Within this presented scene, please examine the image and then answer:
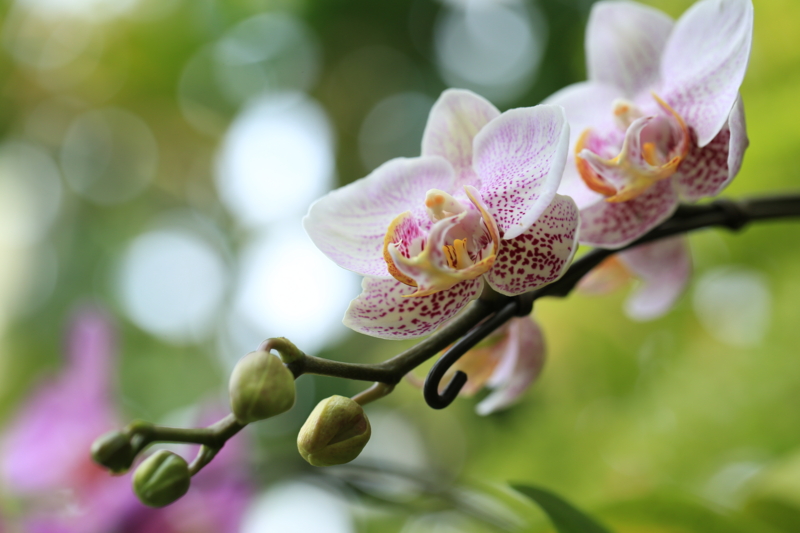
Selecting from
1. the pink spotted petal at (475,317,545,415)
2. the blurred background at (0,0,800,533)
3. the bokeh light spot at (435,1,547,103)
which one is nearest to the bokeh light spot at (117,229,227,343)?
the blurred background at (0,0,800,533)

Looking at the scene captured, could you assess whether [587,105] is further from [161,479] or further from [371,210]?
[161,479]

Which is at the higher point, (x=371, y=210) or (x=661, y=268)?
(x=371, y=210)

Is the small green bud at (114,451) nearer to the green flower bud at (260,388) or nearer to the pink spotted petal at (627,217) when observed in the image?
the green flower bud at (260,388)

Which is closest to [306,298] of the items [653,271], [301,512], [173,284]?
[301,512]

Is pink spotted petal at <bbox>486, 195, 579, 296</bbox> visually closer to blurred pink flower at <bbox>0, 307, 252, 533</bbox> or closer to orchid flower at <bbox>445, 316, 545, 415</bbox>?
orchid flower at <bbox>445, 316, 545, 415</bbox>

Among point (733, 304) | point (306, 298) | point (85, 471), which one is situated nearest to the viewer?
point (85, 471)

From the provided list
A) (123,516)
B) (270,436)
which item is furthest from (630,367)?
(270,436)
